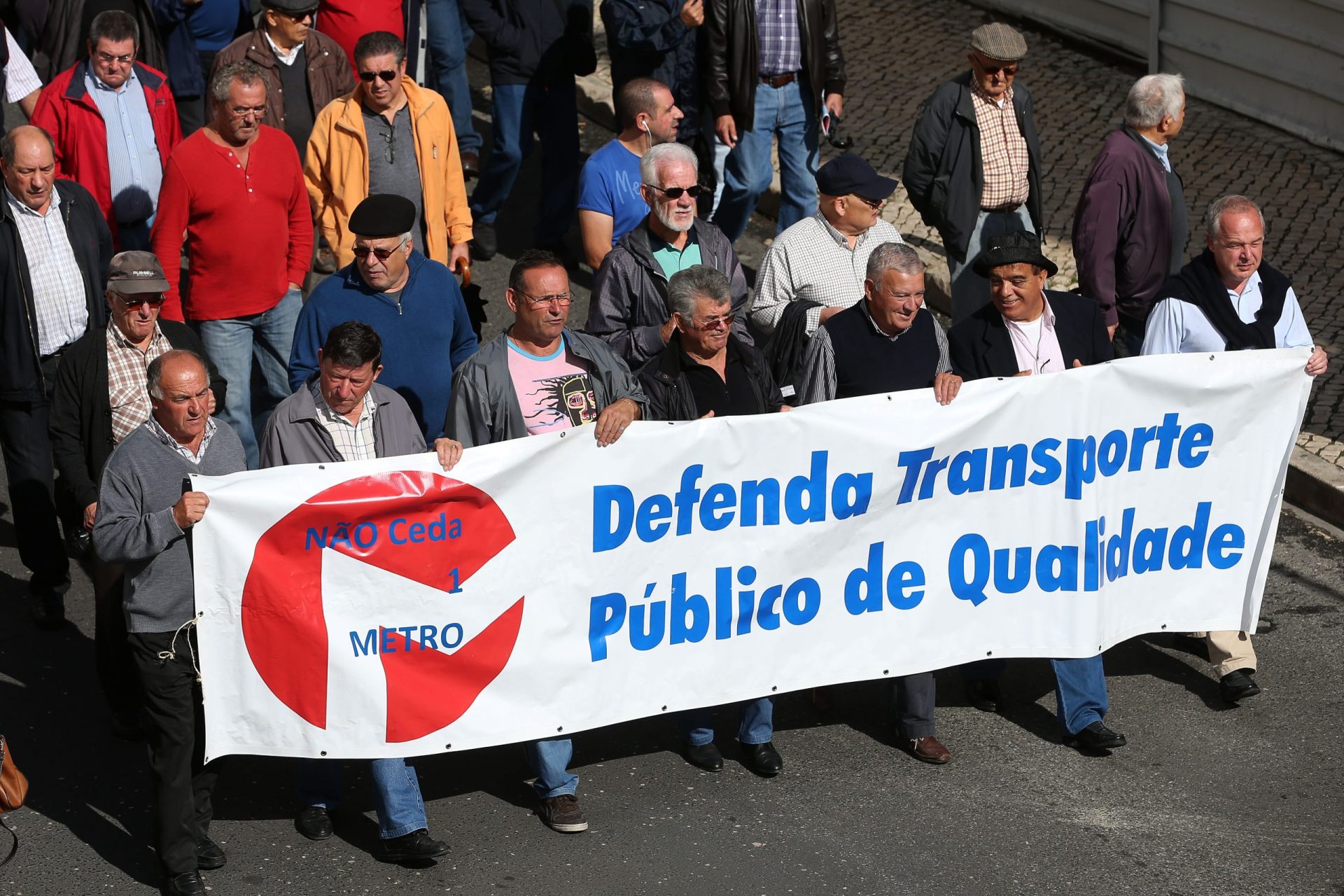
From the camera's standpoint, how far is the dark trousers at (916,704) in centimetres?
682

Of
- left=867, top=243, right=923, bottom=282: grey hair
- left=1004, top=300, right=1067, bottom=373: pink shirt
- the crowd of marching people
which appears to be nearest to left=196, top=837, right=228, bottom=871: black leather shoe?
the crowd of marching people

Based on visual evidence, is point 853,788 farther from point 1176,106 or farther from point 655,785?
point 1176,106

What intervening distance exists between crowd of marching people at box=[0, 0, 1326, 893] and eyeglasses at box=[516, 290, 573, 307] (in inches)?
0.7

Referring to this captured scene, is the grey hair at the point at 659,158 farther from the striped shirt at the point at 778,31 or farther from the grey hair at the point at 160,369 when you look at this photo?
the striped shirt at the point at 778,31

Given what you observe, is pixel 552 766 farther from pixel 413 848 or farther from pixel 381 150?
pixel 381 150

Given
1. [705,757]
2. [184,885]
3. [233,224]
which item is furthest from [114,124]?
[705,757]

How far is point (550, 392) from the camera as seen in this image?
6.59 meters

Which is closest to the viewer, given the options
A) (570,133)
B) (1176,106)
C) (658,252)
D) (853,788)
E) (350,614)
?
(350,614)

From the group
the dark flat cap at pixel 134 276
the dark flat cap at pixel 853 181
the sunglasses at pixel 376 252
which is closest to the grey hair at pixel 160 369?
the dark flat cap at pixel 134 276

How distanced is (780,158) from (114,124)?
3951 millimetres

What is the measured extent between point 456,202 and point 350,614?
3.53 meters

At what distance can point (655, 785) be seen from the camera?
22.0 ft

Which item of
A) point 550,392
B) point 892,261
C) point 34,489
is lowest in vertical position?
point 34,489

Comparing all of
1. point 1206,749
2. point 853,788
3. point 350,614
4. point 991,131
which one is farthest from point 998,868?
point 991,131
